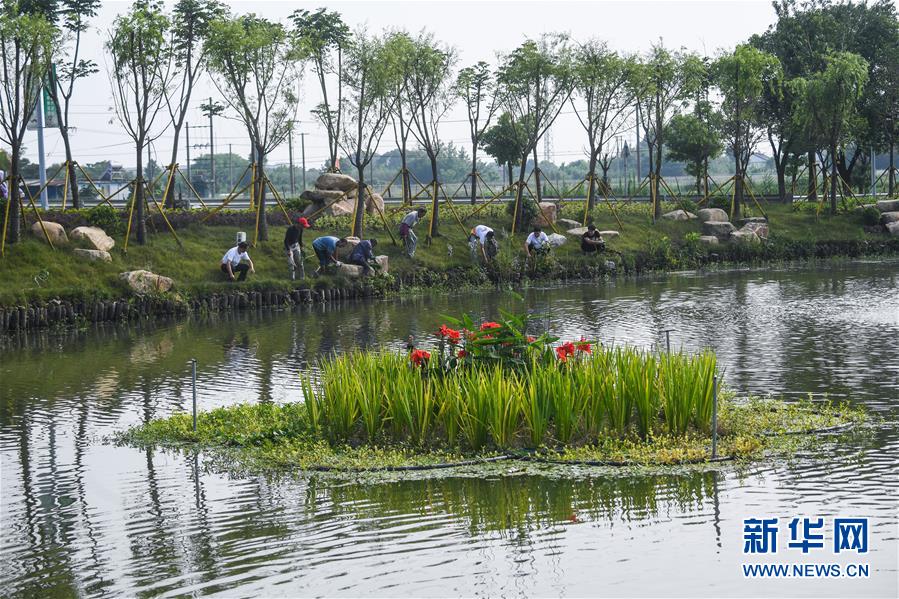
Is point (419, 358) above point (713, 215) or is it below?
below

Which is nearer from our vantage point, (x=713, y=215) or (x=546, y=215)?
(x=546, y=215)

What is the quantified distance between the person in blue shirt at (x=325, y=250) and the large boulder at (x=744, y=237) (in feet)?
55.8

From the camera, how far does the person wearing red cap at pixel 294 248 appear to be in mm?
32062

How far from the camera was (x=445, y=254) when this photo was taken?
36.9 meters

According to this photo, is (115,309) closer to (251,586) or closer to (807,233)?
(251,586)

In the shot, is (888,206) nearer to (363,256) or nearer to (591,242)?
(591,242)

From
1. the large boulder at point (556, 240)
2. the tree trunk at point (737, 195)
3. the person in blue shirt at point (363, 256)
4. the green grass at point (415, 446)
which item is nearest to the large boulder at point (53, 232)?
the person in blue shirt at point (363, 256)

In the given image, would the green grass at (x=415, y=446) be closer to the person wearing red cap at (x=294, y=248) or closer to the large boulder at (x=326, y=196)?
the person wearing red cap at (x=294, y=248)

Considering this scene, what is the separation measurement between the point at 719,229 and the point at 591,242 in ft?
25.0

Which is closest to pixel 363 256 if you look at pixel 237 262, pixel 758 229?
pixel 237 262

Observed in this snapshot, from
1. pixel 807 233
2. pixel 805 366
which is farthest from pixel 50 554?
pixel 807 233

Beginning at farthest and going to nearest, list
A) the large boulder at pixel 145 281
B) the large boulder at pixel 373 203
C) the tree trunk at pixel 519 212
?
the tree trunk at pixel 519 212, the large boulder at pixel 373 203, the large boulder at pixel 145 281

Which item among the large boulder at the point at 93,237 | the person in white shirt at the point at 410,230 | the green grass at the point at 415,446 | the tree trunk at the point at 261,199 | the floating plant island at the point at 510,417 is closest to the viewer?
the green grass at the point at 415,446

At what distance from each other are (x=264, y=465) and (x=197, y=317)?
17078 mm
